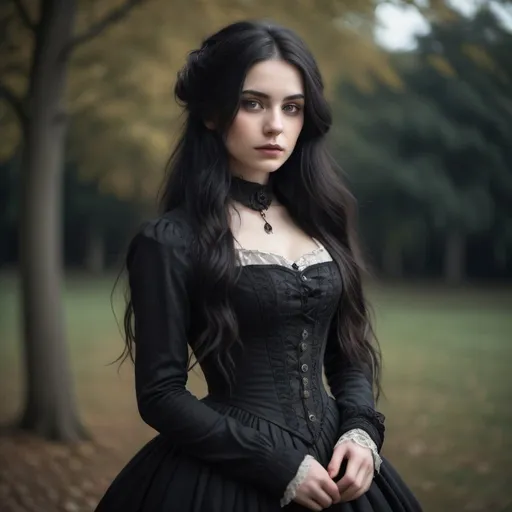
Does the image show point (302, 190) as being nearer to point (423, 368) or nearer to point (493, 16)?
point (493, 16)

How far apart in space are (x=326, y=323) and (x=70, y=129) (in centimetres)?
465

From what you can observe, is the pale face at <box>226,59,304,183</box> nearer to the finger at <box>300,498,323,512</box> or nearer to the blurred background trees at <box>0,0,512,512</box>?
the finger at <box>300,498,323,512</box>

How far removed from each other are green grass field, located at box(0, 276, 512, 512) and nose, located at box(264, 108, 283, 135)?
0.74 metres

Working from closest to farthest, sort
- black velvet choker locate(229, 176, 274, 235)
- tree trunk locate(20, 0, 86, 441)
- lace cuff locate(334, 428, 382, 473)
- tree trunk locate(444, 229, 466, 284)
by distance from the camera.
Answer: lace cuff locate(334, 428, 382, 473) < black velvet choker locate(229, 176, 274, 235) < tree trunk locate(20, 0, 86, 441) < tree trunk locate(444, 229, 466, 284)

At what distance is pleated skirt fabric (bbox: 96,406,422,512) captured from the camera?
130cm

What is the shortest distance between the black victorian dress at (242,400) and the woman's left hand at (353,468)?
0.06 meters

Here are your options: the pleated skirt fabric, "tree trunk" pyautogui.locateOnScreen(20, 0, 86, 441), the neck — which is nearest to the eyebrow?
the neck

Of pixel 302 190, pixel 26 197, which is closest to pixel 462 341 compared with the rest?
pixel 26 197

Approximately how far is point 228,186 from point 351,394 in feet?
1.55

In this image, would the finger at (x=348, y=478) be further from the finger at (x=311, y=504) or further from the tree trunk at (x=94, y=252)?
the tree trunk at (x=94, y=252)

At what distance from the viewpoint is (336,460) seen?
1.29 meters

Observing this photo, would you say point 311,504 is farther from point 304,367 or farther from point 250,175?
point 250,175

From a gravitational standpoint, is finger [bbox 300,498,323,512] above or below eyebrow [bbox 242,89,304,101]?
below

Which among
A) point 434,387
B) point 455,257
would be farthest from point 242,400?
point 455,257
